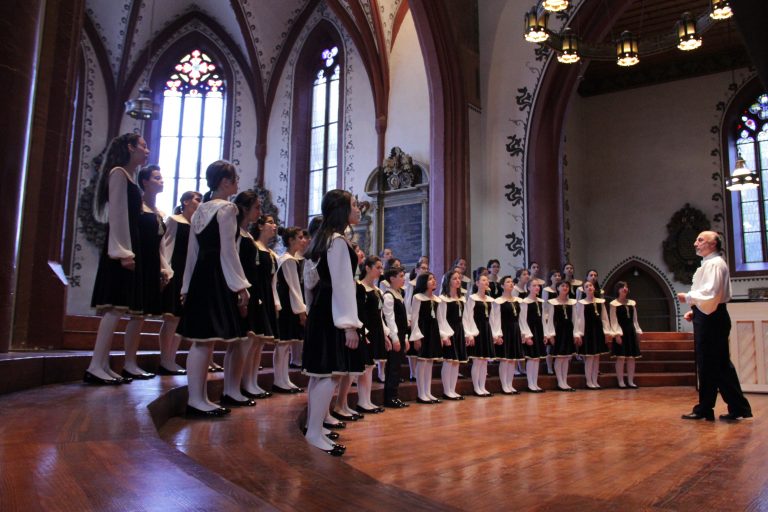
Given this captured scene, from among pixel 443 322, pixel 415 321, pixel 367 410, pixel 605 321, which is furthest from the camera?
pixel 605 321

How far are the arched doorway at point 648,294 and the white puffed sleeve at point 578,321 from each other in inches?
292

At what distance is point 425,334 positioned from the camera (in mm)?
6957

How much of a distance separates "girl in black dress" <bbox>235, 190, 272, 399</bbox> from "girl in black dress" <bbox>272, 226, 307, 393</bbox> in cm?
45

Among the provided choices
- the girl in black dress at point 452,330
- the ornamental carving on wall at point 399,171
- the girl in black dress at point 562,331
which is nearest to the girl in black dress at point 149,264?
the girl in black dress at point 452,330

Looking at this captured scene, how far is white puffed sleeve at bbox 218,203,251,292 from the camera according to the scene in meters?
3.65

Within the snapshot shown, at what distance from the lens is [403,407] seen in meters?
6.12

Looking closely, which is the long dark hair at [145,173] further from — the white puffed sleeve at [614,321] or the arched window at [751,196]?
the arched window at [751,196]

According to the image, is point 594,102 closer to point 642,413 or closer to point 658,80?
point 658,80

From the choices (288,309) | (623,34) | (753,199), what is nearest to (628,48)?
(623,34)

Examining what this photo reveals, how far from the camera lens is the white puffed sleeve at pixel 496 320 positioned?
794 cm

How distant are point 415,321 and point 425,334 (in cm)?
20

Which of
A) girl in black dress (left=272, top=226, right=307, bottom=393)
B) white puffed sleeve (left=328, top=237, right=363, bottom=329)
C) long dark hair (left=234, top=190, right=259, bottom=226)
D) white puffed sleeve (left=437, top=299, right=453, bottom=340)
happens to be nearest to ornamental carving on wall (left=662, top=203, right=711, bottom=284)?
white puffed sleeve (left=437, top=299, right=453, bottom=340)

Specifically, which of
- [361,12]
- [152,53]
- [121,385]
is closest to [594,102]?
[361,12]

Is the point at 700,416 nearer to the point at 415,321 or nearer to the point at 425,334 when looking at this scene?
the point at 425,334
